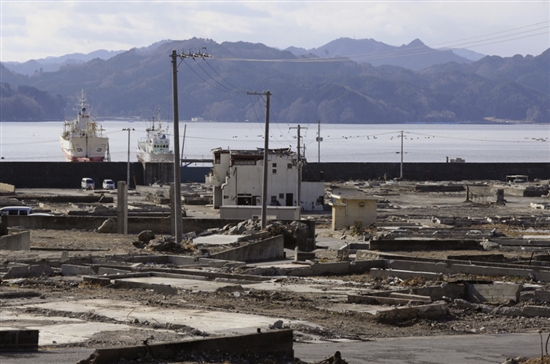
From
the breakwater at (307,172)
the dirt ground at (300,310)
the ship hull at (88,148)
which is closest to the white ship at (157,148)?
the ship hull at (88,148)

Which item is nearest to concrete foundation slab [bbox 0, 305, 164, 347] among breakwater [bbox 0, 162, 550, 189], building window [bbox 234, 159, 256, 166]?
building window [bbox 234, 159, 256, 166]

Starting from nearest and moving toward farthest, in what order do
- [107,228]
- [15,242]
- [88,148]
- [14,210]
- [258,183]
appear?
[15,242]
[107,228]
[14,210]
[258,183]
[88,148]

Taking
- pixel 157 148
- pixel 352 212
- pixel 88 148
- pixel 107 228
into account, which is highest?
pixel 157 148

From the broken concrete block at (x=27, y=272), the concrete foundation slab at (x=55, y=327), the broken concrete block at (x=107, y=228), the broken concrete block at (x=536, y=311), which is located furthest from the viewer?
the broken concrete block at (x=107, y=228)

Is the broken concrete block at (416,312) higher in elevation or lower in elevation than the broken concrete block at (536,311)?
higher

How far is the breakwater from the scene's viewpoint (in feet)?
236

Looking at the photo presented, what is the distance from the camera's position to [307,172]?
68.6 metres

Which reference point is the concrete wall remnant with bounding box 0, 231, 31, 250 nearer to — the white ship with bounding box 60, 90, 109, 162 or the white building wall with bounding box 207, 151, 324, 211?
the white building wall with bounding box 207, 151, 324, 211

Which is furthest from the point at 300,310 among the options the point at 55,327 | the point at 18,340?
the point at 18,340

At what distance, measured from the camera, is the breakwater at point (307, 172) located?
72.0 meters

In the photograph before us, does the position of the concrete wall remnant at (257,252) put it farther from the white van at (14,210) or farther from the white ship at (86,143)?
the white ship at (86,143)

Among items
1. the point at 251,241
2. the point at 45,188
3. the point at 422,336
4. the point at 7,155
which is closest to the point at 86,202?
the point at 45,188

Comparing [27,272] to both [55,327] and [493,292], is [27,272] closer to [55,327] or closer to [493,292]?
[55,327]

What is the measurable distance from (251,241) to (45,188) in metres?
47.2
